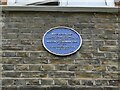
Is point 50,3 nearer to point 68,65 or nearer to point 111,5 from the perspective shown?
point 111,5

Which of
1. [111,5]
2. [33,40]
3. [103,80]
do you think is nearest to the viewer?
[103,80]

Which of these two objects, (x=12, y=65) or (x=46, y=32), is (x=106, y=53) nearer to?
(x=46, y=32)

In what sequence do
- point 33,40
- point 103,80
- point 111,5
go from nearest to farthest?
point 103,80, point 33,40, point 111,5

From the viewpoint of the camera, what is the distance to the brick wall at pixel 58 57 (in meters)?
6.29

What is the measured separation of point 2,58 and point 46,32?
0.79 metres

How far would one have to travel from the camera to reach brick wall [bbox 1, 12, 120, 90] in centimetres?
629

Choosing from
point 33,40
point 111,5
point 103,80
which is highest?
point 111,5

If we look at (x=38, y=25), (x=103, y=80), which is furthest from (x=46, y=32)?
(x=103, y=80)

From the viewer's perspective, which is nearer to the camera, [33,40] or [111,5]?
[33,40]

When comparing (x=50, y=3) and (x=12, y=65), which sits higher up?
(x=50, y=3)

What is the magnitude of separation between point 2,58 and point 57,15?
119 centimetres

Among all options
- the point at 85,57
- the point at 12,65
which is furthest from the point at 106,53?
the point at 12,65

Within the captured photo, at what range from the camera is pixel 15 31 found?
6.96 m

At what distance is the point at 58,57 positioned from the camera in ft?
21.7
